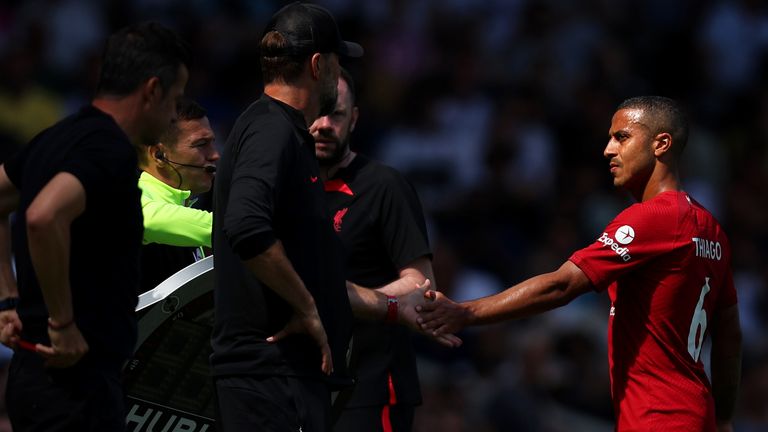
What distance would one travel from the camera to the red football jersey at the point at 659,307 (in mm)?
5750

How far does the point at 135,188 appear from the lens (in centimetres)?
479

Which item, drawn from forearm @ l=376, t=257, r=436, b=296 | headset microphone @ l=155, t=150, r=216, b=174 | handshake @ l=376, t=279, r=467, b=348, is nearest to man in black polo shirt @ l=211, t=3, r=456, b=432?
handshake @ l=376, t=279, r=467, b=348

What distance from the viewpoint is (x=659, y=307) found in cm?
577

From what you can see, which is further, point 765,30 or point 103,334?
point 765,30

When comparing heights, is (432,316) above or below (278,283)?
below

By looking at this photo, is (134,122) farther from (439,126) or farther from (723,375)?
(439,126)

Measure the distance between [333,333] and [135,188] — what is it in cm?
96

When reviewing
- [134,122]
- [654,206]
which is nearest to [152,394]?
[134,122]

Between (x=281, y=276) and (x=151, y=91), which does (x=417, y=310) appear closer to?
(x=281, y=276)

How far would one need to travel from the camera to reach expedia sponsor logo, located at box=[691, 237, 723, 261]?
583 centimetres

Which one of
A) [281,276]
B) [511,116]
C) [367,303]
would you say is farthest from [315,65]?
[511,116]

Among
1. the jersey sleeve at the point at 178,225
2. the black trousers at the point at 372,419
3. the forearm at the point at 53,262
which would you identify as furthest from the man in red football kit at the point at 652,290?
the forearm at the point at 53,262

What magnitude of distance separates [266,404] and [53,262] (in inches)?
39.3

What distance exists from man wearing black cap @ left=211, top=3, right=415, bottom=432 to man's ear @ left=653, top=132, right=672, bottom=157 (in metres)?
1.56
